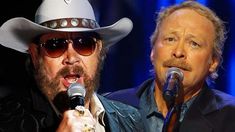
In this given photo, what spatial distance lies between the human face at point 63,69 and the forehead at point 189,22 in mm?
904

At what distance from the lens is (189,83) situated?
285cm

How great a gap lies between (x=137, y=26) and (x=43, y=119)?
166 centimetres

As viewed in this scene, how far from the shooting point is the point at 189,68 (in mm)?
2834

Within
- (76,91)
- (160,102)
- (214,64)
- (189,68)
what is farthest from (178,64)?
(76,91)

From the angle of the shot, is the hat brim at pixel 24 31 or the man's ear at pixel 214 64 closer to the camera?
the hat brim at pixel 24 31

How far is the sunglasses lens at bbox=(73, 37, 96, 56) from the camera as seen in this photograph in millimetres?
2115

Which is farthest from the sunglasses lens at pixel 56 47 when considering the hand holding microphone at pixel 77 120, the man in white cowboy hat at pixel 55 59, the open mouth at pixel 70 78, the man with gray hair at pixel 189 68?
the man with gray hair at pixel 189 68

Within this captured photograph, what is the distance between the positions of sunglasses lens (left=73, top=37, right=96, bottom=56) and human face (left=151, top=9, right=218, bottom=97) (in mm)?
756

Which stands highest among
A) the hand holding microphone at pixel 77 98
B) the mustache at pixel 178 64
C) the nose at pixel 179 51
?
the hand holding microphone at pixel 77 98

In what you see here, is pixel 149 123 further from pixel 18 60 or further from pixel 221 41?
pixel 18 60

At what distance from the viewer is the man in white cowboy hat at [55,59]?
6.70ft

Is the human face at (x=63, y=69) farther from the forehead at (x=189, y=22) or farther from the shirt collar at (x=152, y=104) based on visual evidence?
the forehead at (x=189, y=22)

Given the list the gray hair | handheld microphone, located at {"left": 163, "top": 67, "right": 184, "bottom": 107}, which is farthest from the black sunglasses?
the gray hair

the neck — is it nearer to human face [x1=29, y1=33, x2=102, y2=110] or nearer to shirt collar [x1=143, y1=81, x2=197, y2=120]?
shirt collar [x1=143, y1=81, x2=197, y2=120]
